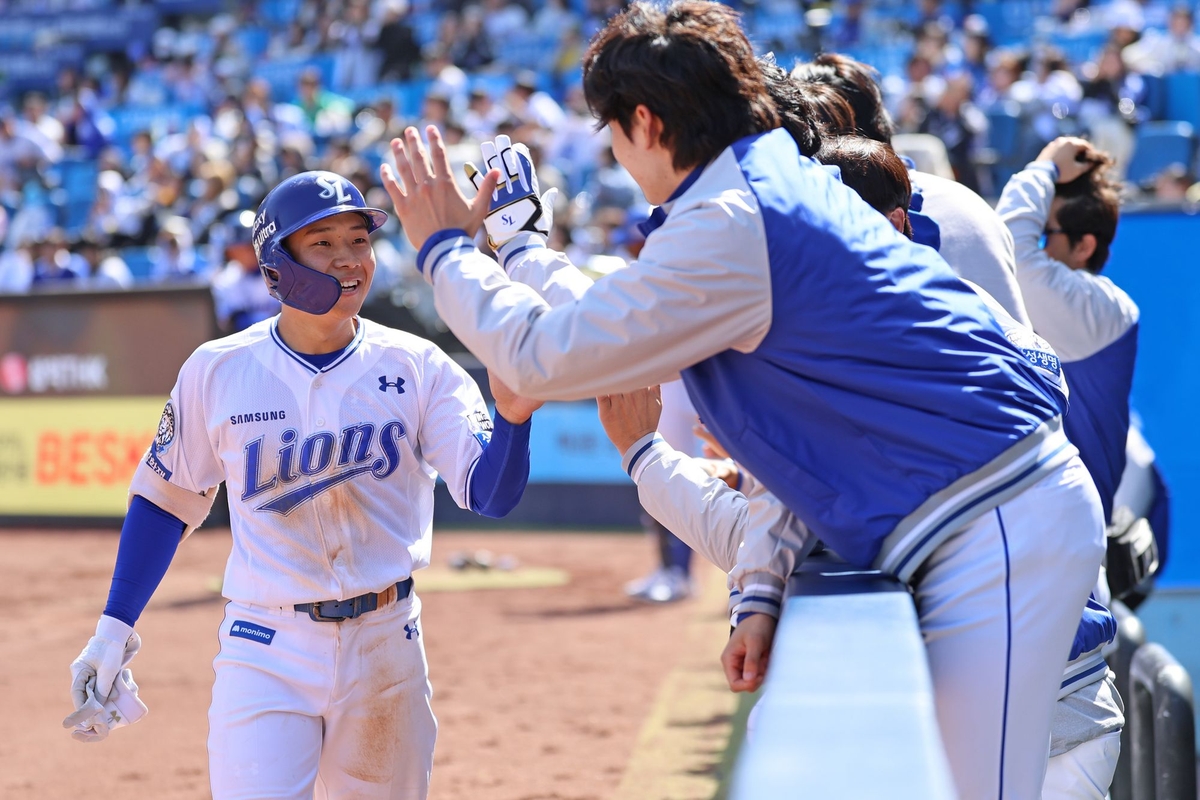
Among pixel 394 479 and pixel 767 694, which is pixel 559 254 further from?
pixel 767 694

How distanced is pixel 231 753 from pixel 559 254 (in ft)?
4.42

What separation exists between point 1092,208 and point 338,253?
216 cm

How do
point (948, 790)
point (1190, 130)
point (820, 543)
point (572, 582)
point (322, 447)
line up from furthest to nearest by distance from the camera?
point (1190, 130), point (572, 582), point (322, 447), point (820, 543), point (948, 790)

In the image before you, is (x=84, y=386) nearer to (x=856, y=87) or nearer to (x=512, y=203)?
(x=856, y=87)

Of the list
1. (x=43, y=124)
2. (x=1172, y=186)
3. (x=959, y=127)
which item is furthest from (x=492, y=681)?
(x=43, y=124)

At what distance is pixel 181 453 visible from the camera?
3.31m

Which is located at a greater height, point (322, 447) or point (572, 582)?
point (322, 447)

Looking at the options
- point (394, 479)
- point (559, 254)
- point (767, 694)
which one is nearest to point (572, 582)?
point (394, 479)

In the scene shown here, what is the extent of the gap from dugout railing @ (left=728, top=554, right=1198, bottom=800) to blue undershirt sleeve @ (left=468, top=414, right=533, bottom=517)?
0.96 metres

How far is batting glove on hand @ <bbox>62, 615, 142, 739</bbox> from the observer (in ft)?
10.5

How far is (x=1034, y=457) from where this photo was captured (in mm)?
2191

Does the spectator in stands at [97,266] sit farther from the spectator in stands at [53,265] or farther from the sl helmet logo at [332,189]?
the sl helmet logo at [332,189]

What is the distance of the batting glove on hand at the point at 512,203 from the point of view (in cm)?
266

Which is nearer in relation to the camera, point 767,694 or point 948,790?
point 948,790
